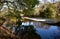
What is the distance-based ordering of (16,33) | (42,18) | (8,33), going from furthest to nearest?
(42,18) → (16,33) → (8,33)

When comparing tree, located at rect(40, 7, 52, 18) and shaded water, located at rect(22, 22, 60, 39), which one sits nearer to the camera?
shaded water, located at rect(22, 22, 60, 39)

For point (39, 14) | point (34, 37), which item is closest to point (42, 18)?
point (39, 14)

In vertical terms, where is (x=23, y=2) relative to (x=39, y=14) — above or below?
above

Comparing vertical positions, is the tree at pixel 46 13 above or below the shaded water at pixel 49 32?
above

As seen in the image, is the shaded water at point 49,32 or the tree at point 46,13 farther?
the tree at point 46,13

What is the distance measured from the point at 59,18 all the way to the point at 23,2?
3014mm

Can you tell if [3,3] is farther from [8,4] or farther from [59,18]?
[59,18]

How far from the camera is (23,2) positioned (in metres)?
4.84

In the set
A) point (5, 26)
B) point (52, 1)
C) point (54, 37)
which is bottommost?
point (54, 37)

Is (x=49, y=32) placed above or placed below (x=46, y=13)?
below

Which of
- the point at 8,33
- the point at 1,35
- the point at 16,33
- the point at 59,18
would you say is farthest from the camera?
the point at 59,18

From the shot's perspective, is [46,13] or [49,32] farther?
[46,13]

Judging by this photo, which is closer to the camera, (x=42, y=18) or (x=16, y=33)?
(x=16, y=33)

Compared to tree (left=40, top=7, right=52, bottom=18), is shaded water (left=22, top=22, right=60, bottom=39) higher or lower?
lower
